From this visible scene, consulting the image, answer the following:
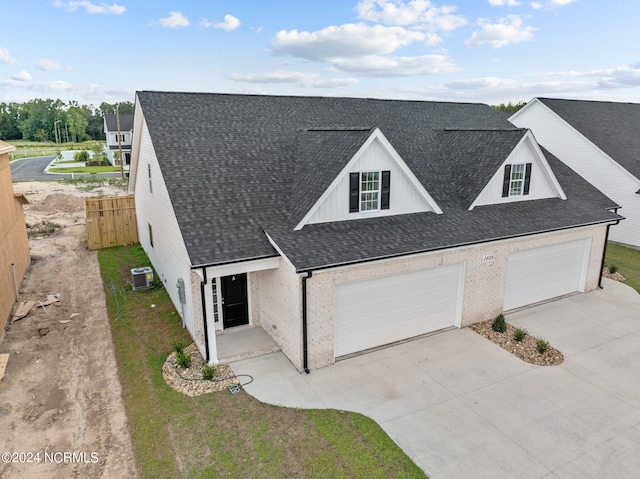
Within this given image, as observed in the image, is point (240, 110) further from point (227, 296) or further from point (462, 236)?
point (462, 236)

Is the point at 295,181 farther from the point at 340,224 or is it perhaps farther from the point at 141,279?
the point at 141,279

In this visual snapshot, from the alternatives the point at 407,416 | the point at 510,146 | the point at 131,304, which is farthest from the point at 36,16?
the point at 407,416

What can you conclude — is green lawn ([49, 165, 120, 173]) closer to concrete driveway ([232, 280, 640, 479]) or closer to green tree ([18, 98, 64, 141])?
concrete driveway ([232, 280, 640, 479])

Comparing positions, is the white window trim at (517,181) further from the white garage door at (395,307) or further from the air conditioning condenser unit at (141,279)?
the air conditioning condenser unit at (141,279)

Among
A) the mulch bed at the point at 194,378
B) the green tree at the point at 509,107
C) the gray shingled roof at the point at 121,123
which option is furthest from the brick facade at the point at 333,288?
the green tree at the point at 509,107

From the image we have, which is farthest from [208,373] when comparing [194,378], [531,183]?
[531,183]
